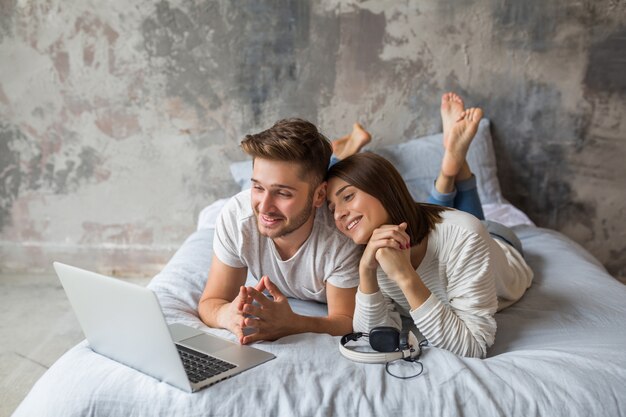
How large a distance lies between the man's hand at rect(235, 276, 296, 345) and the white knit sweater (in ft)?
0.68

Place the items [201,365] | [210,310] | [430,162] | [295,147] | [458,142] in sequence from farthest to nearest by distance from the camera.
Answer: [430,162] → [458,142] → [210,310] → [295,147] → [201,365]

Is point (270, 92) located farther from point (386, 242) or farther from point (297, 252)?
point (386, 242)

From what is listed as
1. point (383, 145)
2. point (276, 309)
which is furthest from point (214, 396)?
point (383, 145)

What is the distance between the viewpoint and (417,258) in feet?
6.06

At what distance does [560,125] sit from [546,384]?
2.01 metres

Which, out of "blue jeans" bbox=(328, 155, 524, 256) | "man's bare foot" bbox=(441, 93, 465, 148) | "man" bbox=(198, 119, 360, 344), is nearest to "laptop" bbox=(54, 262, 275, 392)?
"man" bbox=(198, 119, 360, 344)

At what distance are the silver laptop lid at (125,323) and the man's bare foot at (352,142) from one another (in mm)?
1708

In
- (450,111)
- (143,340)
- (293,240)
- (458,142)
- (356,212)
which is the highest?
(450,111)

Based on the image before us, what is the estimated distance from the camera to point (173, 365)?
1377mm

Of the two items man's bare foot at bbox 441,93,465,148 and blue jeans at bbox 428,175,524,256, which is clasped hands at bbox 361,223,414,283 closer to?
blue jeans at bbox 428,175,524,256

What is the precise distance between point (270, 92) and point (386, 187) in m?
1.65

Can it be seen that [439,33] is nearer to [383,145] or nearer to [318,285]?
[383,145]

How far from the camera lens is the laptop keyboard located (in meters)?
1.47

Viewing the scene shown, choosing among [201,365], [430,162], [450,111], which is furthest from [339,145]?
[201,365]
